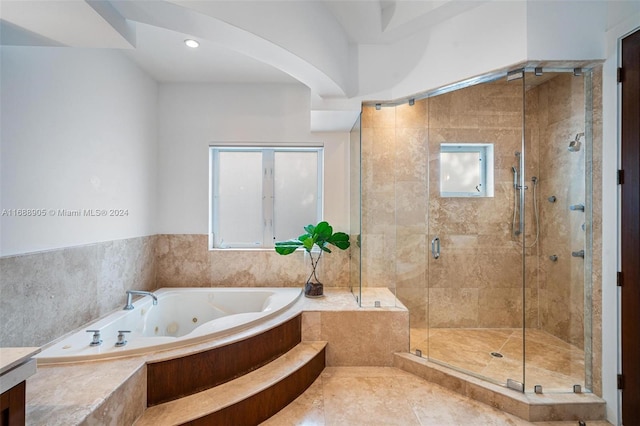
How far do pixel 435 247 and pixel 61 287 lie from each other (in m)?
3.03

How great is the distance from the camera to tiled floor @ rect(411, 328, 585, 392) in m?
2.14

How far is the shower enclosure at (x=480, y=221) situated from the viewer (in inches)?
93.9

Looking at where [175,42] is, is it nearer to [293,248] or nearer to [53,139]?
[53,139]

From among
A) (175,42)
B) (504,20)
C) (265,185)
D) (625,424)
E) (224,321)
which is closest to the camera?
(625,424)

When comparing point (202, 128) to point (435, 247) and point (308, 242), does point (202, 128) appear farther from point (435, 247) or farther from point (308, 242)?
point (435, 247)

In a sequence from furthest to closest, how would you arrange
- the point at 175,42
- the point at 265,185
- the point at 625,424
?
1. the point at 265,185
2. the point at 175,42
3. the point at 625,424

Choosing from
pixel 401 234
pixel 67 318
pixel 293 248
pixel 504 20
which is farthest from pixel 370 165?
pixel 67 318

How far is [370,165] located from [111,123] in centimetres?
236

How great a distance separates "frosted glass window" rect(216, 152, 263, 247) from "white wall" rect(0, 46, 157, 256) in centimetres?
75

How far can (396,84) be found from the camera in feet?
8.43

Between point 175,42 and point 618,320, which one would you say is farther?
point 175,42

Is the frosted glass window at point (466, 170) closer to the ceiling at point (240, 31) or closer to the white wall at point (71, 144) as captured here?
the ceiling at point (240, 31)

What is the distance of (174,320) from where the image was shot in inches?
109

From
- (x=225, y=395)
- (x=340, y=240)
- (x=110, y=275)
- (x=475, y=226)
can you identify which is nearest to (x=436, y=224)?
(x=475, y=226)
